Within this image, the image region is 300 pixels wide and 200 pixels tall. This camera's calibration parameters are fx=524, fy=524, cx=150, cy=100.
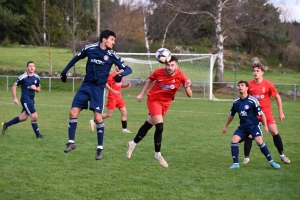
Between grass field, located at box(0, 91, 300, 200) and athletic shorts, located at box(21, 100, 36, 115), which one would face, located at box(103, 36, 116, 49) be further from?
athletic shorts, located at box(21, 100, 36, 115)

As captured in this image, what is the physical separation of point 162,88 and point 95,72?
3.96ft

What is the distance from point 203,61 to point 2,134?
56.7ft

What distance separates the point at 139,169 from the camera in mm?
9188

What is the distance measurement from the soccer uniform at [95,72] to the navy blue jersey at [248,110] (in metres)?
2.24

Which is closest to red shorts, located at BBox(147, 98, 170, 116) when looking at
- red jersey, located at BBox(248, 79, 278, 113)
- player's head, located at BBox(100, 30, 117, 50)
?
player's head, located at BBox(100, 30, 117, 50)

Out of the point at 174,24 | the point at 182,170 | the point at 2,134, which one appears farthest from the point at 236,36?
the point at 182,170

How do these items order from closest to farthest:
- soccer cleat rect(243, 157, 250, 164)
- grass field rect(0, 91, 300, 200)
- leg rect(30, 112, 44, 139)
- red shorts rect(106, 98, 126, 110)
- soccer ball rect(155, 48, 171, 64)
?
grass field rect(0, 91, 300, 200) < soccer ball rect(155, 48, 171, 64) < soccer cleat rect(243, 157, 250, 164) < leg rect(30, 112, 44, 139) < red shorts rect(106, 98, 126, 110)

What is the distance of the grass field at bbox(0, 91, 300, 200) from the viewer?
24.7 ft

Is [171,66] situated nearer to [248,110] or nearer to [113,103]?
[248,110]

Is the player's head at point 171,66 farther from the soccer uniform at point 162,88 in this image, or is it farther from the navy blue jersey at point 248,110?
the navy blue jersey at point 248,110

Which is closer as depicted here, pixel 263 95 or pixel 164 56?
pixel 164 56

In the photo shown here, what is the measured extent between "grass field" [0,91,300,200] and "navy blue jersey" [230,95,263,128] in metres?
0.85

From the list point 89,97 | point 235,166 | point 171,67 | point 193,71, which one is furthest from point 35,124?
point 193,71

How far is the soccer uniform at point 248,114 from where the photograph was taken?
30.9ft
